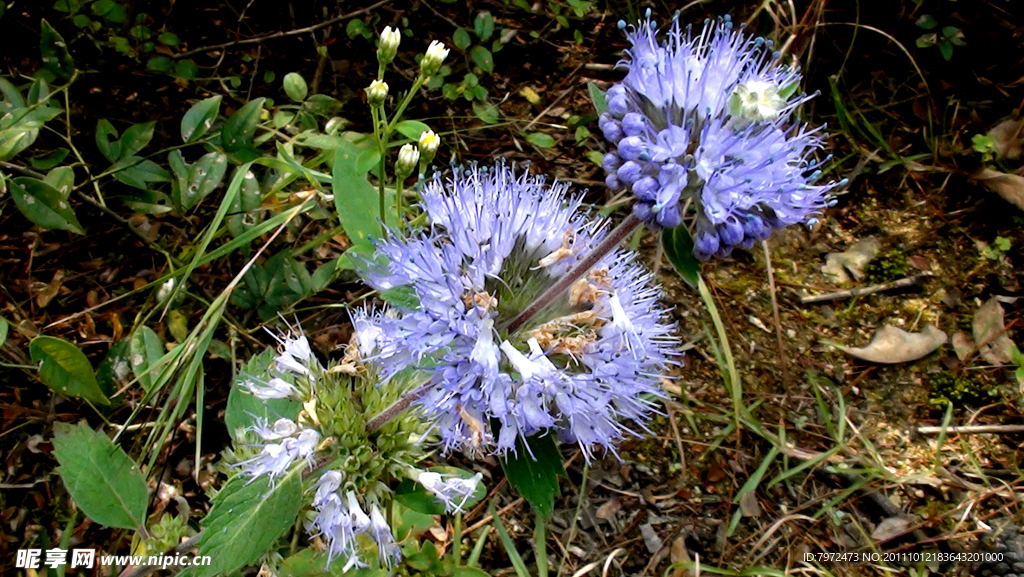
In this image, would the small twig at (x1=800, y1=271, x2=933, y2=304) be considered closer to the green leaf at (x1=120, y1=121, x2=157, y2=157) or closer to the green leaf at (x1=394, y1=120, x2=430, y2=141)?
the green leaf at (x1=394, y1=120, x2=430, y2=141)

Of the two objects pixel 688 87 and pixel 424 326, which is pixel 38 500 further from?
pixel 688 87

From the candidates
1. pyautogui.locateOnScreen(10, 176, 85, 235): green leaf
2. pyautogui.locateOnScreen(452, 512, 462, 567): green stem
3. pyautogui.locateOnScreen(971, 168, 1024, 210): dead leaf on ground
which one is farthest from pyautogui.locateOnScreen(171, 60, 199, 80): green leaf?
pyautogui.locateOnScreen(971, 168, 1024, 210): dead leaf on ground

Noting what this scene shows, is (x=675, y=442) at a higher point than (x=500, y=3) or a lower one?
lower

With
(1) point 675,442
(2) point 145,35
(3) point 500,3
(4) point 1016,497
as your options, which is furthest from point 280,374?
(4) point 1016,497

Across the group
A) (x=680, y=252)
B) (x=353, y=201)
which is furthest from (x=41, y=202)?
(x=680, y=252)

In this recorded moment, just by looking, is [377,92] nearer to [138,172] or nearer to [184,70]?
[138,172]

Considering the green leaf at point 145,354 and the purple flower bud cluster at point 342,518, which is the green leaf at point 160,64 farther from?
the purple flower bud cluster at point 342,518

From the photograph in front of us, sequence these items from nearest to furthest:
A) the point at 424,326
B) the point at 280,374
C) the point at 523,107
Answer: the point at 424,326, the point at 280,374, the point at 523,107

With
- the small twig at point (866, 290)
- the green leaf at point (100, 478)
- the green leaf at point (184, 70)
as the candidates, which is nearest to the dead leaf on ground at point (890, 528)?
the small twig at point (866, 290)
